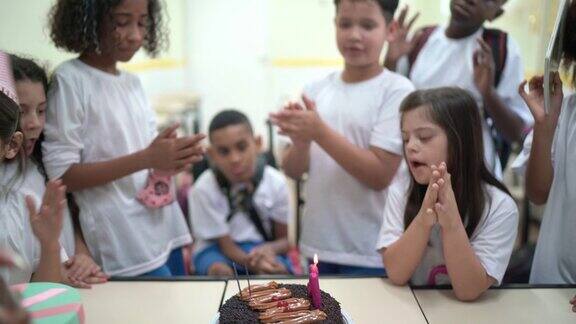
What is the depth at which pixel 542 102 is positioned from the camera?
1387mm

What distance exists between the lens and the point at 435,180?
1173mm

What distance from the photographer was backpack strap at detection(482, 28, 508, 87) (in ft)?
5.97

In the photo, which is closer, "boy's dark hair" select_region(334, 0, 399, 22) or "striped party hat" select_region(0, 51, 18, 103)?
"striped party hat" select_region(0, 51, 18, 103)

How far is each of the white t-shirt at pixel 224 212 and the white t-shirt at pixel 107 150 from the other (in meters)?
0.61

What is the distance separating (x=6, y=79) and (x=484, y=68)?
151cm

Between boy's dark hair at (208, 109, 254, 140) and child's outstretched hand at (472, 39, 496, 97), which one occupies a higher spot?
child's outstretched hand at (472, 39, 496, 97)

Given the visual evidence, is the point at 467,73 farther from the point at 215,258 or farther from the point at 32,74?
the point at 32,74

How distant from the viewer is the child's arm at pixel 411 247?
4.00 ft

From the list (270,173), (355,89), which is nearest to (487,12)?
(355,89)

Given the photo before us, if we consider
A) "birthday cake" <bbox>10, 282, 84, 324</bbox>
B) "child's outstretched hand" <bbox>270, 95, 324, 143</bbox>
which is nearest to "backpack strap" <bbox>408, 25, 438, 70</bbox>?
"child's outstretched hand" <bbox>270, 95, 324, 143</bbox>

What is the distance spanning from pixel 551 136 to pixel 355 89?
618 millimetres

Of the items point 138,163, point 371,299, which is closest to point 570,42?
point 371,299

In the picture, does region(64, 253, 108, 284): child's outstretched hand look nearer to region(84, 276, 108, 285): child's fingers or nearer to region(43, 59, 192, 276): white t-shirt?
region(84, 276, 108, 285): child's fingers

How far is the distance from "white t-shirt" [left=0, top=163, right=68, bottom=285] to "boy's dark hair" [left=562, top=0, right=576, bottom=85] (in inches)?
56.4
